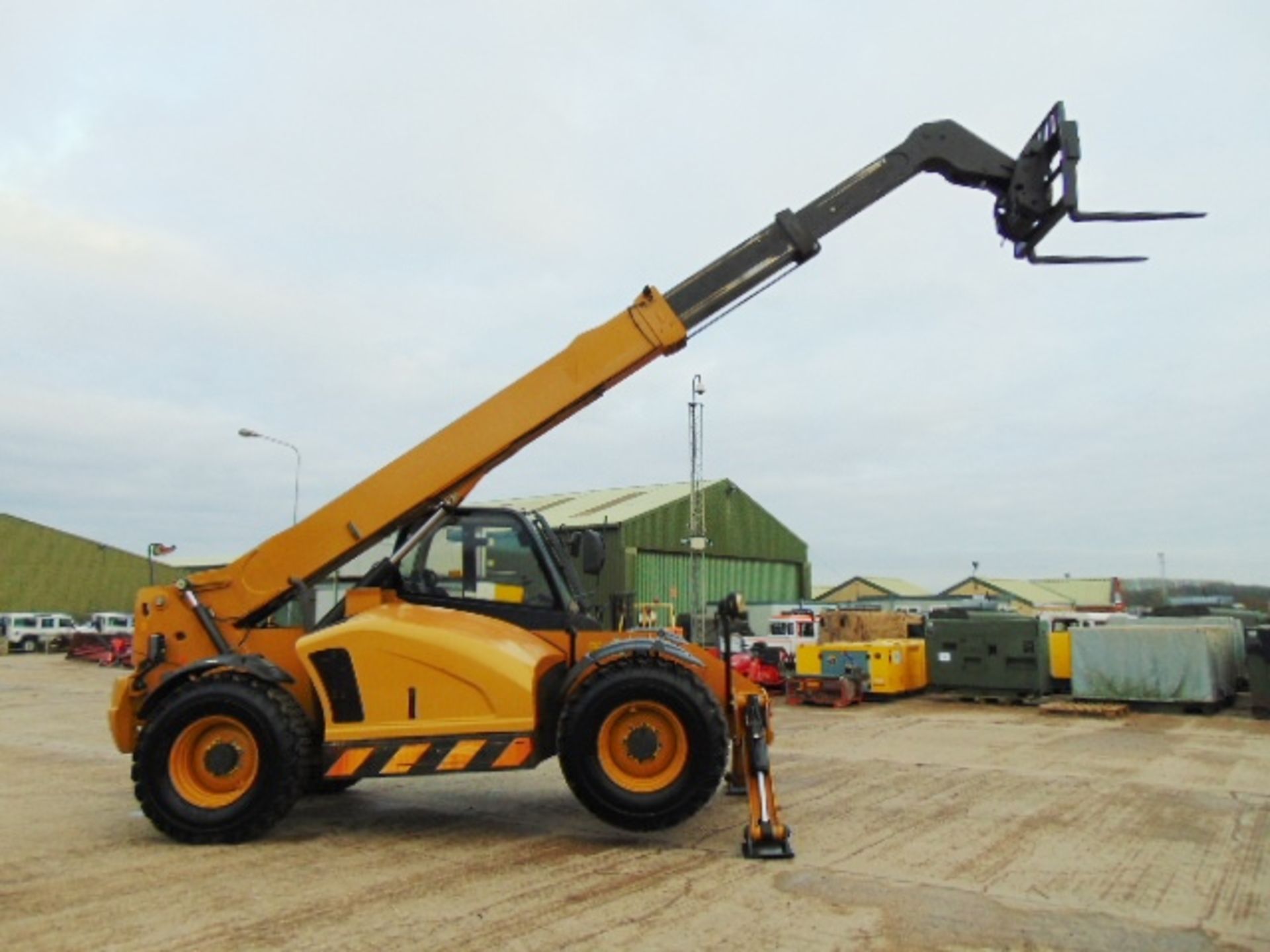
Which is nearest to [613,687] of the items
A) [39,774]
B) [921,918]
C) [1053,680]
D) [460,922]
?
[460,922]

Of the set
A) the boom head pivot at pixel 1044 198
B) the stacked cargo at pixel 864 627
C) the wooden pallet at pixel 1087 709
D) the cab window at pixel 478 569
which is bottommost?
the wooden pallet at pixel 1087 709

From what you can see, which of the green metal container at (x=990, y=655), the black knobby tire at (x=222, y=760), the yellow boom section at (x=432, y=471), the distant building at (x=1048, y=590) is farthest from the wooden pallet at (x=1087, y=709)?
the distant building at (x=1048, y=590)

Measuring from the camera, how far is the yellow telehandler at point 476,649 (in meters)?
6.90

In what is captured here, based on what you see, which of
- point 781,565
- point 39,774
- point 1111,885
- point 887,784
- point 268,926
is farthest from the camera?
Answer: point 781,565

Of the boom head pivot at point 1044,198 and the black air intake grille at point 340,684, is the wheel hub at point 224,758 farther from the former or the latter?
the boom head pivot at point 1044,198

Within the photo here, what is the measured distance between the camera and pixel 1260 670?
55.9 ft

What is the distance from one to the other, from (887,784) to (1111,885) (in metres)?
3.80

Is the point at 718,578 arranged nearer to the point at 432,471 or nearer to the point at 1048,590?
the point at 432,471

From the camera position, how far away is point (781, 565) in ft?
144

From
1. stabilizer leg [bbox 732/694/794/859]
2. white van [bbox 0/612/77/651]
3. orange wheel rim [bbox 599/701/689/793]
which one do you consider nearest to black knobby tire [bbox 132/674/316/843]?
orange wheel rim [bbox 599/701/689/793]

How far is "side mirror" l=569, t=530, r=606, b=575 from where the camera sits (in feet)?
25.6

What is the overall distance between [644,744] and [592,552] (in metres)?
1.61

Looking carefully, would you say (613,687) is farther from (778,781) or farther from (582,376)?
(778,781)

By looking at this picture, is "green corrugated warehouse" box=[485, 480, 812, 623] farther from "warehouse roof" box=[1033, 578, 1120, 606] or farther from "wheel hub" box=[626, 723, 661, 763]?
"warehouse roof" box=[1033, 578, 1120, 606]
